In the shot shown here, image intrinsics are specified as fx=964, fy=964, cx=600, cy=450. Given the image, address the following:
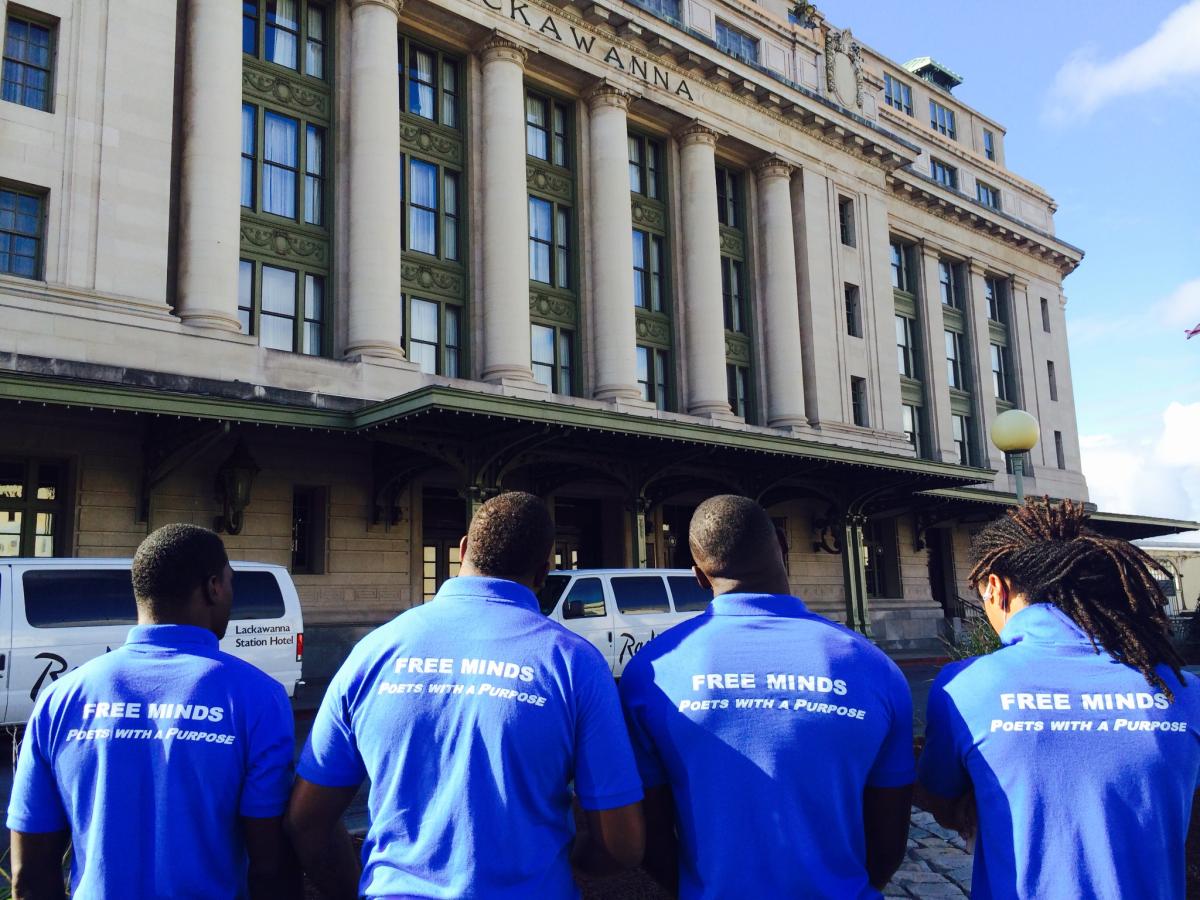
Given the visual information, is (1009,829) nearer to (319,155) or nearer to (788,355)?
(319,155)

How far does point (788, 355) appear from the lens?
30.9m

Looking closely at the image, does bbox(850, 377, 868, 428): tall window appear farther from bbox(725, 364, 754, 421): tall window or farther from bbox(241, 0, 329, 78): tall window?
bbox(241, 0, 329, 78): tall window

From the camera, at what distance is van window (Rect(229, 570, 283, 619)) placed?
12.5 meters

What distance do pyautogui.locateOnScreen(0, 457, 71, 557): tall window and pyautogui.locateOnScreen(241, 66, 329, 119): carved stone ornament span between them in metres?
9.64

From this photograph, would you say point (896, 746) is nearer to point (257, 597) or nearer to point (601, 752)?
point (601, 752)

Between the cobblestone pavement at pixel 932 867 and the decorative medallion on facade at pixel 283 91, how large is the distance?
2074 cm

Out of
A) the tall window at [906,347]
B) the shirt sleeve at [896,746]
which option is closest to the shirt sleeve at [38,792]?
the shirt sleeve at [896,746]

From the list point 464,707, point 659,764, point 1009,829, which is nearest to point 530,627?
point 464,707

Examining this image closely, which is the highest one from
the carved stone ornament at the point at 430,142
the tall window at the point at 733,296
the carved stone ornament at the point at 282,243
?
the carved stone ornament at the point at 430,142

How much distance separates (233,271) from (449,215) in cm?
651

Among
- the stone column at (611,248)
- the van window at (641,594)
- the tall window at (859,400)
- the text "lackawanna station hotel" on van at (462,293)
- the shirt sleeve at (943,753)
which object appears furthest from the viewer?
the tall window at (859,400)

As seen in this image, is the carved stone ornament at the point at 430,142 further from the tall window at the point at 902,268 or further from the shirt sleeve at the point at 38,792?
the shirt sleeve at the point at 38,792

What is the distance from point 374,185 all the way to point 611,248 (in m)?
7.10

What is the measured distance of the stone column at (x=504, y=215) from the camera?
2397 cm
